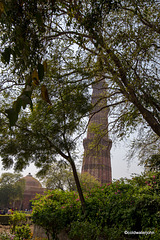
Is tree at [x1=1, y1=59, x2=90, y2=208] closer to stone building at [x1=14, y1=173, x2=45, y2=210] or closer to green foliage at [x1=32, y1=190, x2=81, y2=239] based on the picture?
green foliage at [x1=32, y1=190, x2=81, y2=239]

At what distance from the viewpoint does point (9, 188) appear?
28.0 m

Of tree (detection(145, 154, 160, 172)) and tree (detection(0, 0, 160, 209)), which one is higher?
tree (detection(0, 0, 160, 209))

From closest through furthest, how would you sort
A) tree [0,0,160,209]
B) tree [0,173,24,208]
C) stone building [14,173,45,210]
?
tree [0,0,160,209] → tree [0,173,24,208] → stone building [14,173,45,210]

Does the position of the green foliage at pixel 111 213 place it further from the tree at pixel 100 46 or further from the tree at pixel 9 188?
the tree at pixel 9 188

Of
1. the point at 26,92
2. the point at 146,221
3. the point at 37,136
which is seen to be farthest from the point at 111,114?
the point at 26,92

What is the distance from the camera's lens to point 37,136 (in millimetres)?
5059

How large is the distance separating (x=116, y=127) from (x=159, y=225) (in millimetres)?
3393

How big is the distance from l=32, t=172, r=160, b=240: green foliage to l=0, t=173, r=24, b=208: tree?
952 inches

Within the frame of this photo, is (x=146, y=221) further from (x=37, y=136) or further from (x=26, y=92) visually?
(x=26, y=92)

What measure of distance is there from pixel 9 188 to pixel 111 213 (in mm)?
27068

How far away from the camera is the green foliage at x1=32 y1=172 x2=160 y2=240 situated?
148 inches

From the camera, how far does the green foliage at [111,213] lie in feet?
12.3

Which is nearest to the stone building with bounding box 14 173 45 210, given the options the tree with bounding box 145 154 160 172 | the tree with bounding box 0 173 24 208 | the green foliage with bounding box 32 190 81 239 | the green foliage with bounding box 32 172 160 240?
the tree with bounding box 0 173 24 208

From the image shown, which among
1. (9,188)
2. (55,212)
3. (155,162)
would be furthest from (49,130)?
(9,188)
